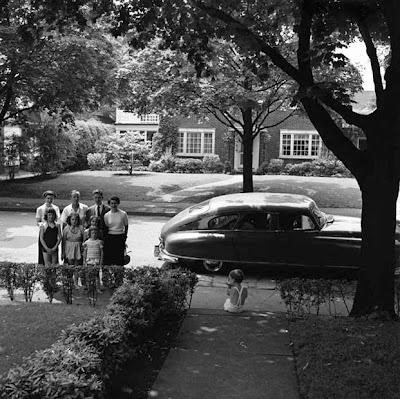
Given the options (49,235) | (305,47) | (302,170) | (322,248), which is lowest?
(322,248)

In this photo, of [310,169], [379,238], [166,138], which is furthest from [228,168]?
[379,238]

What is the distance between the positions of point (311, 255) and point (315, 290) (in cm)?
228

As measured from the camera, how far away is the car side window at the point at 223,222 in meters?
10.2

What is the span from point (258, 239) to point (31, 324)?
14.7 feet

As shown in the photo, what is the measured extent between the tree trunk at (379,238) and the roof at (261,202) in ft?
9.48

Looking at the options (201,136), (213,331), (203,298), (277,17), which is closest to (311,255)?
(203,298)

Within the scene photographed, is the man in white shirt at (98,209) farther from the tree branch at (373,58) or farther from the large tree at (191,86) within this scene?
the large tree at (191,86)

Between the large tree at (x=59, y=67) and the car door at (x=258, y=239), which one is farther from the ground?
the large tree at (x=59, y=67)

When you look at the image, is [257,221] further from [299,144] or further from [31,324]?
[299,144]

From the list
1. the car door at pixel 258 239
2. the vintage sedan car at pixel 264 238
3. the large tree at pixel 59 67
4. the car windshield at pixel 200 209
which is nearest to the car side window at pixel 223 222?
the vintage sedan car at pixel 264 238

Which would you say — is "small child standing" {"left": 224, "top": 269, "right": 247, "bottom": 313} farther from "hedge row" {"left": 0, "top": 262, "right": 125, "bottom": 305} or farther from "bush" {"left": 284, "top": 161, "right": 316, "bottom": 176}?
"bush" {"left": 284, "top": 161, "right": 316, "bottom": 176}

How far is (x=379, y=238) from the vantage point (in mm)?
7223

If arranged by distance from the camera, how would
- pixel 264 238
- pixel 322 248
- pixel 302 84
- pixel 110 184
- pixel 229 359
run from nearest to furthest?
pixel 229 359 → pixel 302 84 → pixel 322 248 → pixel 264 238 → pixel 110 184

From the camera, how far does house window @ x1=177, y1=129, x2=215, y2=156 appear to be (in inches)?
1469
